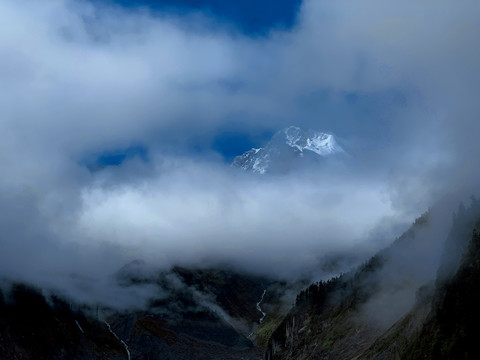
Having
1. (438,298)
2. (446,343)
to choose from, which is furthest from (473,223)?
(446,343)

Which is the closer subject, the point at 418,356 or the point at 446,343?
the point at 446,343

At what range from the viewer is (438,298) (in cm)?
17562

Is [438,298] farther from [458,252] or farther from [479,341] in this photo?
[479,341]

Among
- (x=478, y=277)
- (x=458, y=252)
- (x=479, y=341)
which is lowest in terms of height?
(x=479, y=341)

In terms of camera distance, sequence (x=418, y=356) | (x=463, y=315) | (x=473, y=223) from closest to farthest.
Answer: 1. (x=463, y=315)
2. (x=418, y=356)
3. (x=473, y=223)

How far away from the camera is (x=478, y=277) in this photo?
159 metres

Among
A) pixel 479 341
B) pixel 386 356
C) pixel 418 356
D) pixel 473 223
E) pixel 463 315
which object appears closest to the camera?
pixel 479 341

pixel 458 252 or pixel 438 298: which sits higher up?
pixel 458 252

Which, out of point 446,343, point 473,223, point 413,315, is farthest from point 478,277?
point 413,315

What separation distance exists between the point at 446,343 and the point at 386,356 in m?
43.9

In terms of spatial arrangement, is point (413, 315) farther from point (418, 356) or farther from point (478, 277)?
point (478, 277)

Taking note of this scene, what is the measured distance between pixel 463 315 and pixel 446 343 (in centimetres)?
976

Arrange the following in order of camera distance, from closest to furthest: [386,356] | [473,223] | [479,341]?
[479,341], [473,223], [386,356]

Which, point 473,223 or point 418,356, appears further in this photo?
point 473,223
